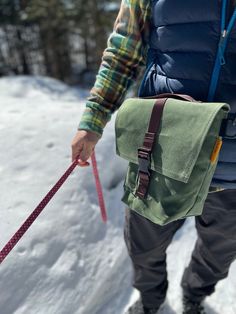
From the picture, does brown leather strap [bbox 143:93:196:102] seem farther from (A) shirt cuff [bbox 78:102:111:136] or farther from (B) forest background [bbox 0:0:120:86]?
(B) forest background [bbox 0:0:120:86]

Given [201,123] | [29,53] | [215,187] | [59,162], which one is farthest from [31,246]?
[29,53]

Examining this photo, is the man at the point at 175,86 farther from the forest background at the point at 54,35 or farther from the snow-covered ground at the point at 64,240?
the forest background at the point at 54,35

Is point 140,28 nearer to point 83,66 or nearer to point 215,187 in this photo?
point 215,187

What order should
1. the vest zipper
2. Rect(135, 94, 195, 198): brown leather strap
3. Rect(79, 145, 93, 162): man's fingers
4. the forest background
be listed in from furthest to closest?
the forest background
Rect(79, 145, 93, 162): man's fingers
Rect(135, 94, 195, 198): brown leather strap
the vest zipper

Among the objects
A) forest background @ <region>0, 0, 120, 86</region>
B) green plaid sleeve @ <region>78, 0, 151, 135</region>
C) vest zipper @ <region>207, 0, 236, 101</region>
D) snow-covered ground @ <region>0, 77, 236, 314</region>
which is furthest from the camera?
forest background @ <region>0, 0, 120, 86</region>

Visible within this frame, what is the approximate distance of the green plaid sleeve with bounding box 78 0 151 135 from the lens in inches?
53.3

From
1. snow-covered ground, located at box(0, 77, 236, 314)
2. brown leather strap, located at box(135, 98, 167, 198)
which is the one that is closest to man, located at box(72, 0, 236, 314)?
brown leather strap, located at box(135, 98, 167, 198)

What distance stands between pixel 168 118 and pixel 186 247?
138 centimetres

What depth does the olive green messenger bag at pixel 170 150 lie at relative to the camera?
112 centimetres

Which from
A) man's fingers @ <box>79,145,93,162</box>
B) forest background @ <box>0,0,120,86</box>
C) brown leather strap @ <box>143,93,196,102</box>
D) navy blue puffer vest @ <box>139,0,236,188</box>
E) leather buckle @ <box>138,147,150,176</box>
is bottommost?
forest background @ <box>0,0,120,86</box>

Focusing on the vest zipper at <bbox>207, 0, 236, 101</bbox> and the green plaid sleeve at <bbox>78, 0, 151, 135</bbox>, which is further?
the green plaid sleeve at <bbox>78, 0, 151, 135</bbox>

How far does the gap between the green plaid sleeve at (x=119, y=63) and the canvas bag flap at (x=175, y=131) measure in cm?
17

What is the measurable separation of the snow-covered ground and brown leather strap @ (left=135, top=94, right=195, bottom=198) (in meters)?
0.85

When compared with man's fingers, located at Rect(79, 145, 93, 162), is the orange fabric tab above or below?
above
